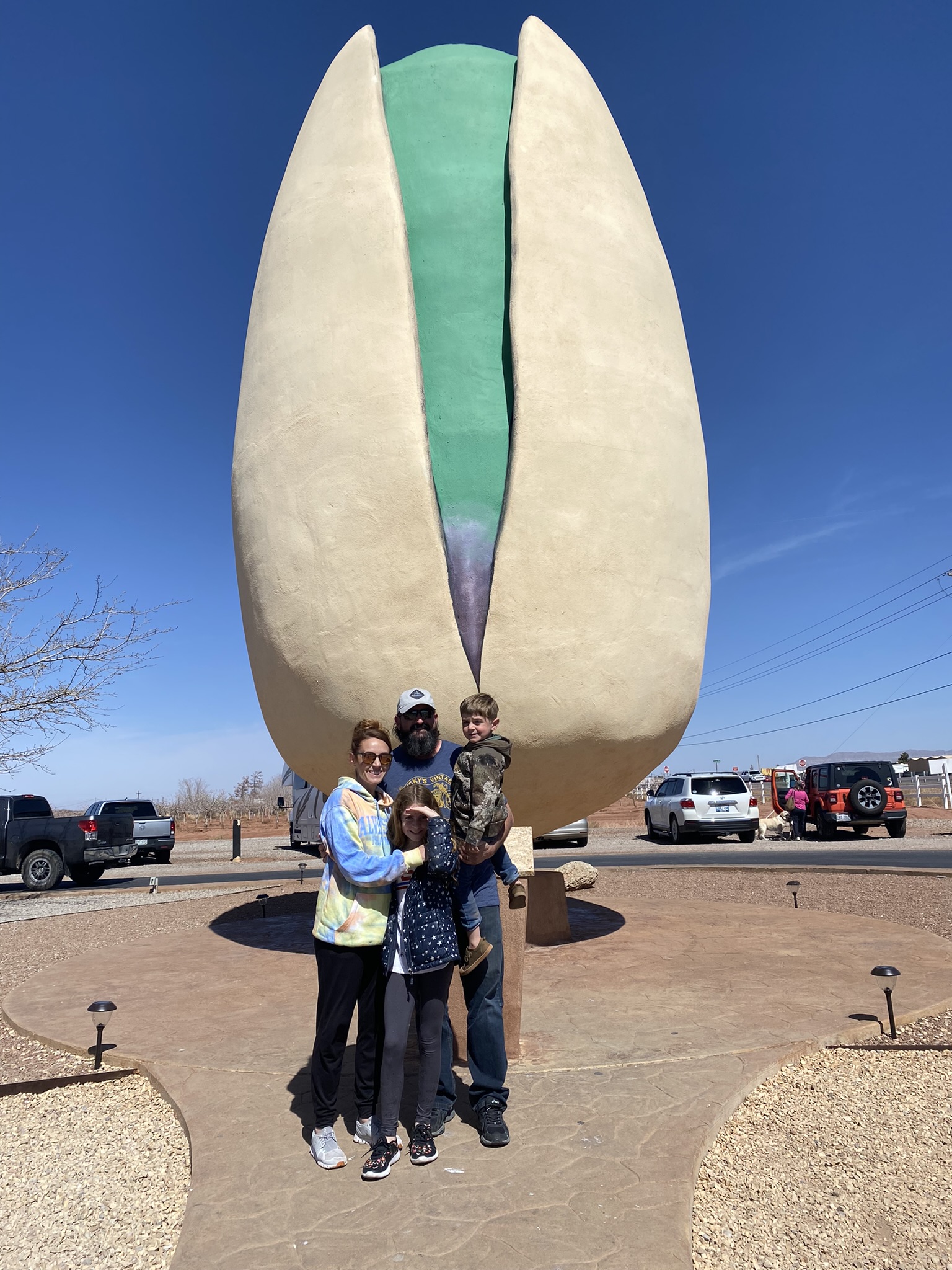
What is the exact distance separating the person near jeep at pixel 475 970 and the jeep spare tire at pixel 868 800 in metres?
19.0

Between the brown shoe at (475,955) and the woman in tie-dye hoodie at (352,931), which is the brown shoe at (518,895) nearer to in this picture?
the brown shoe at (475,955)

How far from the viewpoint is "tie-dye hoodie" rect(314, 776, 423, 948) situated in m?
2.92

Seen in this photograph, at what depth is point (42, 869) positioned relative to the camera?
15172 mm

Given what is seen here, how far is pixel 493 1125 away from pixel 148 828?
2089 cm

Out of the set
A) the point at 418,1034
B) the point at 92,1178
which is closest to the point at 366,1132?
the point at 418,1034

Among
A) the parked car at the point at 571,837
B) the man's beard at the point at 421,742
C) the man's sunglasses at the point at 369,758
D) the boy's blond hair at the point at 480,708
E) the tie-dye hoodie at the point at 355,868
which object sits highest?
the boy's blond hair at the point at 480,708

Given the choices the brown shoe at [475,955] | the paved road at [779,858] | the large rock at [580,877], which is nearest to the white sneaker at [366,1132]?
the brown shoe at [475,955]

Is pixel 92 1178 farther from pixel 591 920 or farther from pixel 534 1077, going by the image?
pixel 591 920

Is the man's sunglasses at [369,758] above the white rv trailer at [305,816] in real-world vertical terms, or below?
above

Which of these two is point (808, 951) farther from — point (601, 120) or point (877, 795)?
point (877, 795)

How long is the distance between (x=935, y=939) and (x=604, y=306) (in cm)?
540

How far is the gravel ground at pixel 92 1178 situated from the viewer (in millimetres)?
2512

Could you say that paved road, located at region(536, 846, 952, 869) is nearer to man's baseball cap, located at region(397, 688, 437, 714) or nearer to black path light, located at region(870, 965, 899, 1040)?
black path light, located at region(870, 965, 899, 1040)

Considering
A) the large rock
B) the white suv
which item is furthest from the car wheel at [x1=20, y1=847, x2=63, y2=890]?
the white suv
